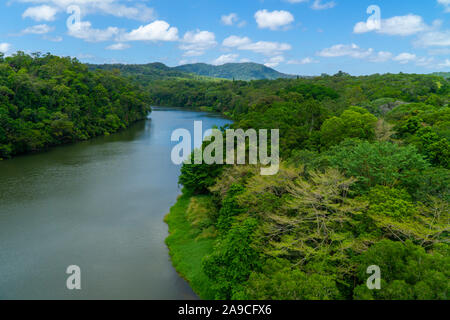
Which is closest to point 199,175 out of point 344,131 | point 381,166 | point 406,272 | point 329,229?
point 344,131

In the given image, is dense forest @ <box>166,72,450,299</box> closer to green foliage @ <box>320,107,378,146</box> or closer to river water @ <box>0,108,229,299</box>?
river water @ <box>0,108,229,299</box>

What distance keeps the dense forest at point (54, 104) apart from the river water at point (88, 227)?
16.2 ft

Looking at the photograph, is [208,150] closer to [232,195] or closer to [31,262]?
[232,195]

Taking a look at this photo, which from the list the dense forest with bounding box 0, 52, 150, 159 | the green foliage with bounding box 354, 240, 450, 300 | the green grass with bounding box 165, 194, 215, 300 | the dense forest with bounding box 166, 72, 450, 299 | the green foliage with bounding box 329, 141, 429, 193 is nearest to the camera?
the green foliage with bounding box 354, 240, 450, 300

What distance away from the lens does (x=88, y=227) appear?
21750 millimetres

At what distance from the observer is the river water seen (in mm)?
15977

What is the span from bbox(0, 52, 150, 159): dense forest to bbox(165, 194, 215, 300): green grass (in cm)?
2725

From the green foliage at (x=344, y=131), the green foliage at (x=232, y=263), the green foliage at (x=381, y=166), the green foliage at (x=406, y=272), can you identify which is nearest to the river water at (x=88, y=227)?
the green foliage at (x=232, y=263)

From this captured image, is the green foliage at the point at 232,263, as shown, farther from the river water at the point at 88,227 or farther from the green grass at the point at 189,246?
the river water at the point at 88,227

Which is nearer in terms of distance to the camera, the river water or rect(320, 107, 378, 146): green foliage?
the river water

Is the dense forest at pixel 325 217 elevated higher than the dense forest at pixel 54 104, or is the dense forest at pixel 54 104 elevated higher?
the dense forest at pixel 54 104

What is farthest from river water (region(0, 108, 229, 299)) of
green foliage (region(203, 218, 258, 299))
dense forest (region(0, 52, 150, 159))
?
dense forest (region(0, 52, 150, 159))

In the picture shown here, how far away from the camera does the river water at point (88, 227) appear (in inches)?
629

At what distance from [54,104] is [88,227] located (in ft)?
129
